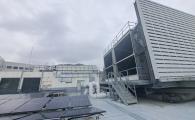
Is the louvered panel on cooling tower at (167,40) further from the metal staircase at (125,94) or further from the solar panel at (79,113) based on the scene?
the solar panel at (79,113)

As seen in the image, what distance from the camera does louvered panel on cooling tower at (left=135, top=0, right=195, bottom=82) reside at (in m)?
7.05

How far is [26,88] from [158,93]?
2217cm

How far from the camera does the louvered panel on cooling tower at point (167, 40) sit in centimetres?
705

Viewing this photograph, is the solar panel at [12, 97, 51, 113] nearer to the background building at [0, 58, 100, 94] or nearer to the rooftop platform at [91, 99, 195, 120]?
the rooftop platform at [91, 99, 195, 120]

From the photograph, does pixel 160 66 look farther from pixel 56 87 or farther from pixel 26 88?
pixel 26 88

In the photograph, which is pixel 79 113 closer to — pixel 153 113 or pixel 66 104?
pixel 66 104

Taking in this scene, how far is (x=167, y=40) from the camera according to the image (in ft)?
26.5

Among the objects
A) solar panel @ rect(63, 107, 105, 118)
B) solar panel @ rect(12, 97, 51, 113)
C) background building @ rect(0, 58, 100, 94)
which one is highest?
background building @ rect(0, 58, 100, 94)

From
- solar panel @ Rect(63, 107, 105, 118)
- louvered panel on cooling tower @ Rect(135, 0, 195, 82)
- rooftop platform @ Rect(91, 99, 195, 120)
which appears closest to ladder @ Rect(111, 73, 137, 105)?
rooftop platform @ Rect(91, 99, 195, 120)

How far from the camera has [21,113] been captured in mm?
3240

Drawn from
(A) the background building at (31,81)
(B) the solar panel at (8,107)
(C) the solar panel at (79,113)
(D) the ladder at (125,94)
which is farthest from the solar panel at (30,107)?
(A) the background building at (31,81)

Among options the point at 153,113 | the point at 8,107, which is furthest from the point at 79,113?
the point at 153,113

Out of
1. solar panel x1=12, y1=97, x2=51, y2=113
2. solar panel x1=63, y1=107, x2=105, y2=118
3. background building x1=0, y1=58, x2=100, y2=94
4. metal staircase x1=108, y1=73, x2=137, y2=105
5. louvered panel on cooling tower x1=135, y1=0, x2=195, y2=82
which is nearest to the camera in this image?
solar panel x1=63, y1=107, x2=105, y2=118

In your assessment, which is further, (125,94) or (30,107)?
(125,94)
